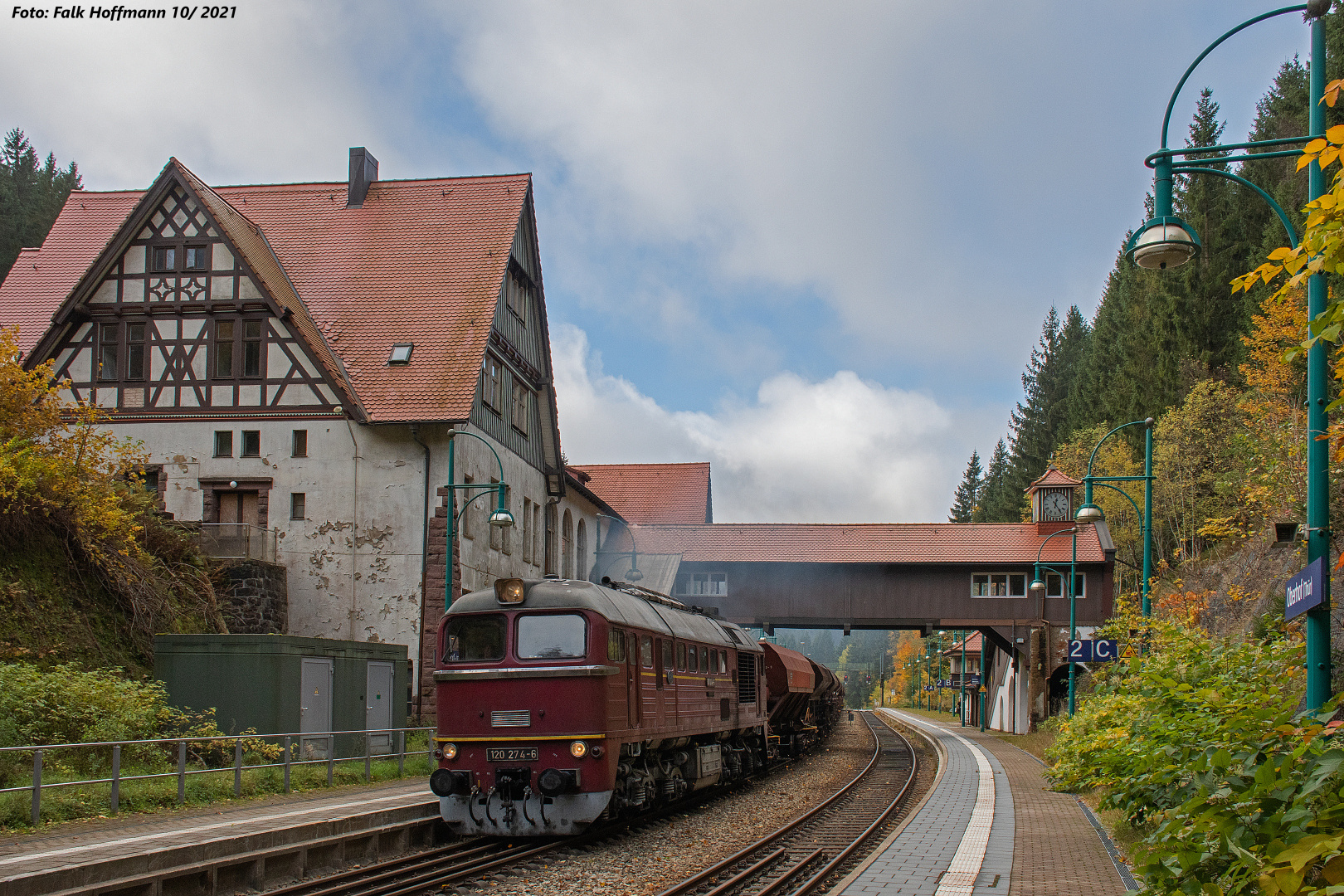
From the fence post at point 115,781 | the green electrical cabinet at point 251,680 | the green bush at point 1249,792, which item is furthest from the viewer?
the green electrical cabinet at point 251,680

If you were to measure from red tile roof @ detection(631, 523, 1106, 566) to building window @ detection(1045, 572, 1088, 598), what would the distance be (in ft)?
3.25

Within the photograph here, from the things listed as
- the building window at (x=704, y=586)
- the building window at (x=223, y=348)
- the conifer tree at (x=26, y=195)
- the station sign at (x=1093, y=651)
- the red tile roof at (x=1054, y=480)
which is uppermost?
the conifer tree at (x=26, y=195)

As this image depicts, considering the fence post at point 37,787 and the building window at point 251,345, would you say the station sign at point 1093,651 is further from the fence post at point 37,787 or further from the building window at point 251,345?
the building window at point 251,345

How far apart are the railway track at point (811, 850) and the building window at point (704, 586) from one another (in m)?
20.1

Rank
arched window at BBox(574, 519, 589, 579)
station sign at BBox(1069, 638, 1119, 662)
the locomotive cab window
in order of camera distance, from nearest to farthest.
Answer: the locomotive cab window → station sign at BBox(1069, 638, 1119, 662) → arched window at BBox(574, 519, 589, 579)

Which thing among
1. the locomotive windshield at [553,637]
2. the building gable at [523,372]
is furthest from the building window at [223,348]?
the locomotive windshield at [553,637]

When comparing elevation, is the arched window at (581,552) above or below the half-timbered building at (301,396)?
below

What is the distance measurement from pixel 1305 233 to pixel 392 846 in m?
11.7

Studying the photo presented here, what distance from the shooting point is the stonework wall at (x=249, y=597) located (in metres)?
25.7

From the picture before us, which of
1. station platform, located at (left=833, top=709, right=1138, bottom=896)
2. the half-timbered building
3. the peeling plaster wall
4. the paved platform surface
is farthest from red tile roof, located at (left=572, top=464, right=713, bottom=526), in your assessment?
the paved platform surface

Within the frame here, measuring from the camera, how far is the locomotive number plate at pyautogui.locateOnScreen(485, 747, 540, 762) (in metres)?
13.3

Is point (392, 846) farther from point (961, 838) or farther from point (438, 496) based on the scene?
point (438, 496)

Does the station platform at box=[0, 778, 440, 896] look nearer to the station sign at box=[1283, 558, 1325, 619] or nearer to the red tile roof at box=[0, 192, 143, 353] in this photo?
the station sign at box=[1283, 558, 1325, 619]

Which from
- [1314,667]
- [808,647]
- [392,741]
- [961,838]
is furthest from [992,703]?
[808,647]
